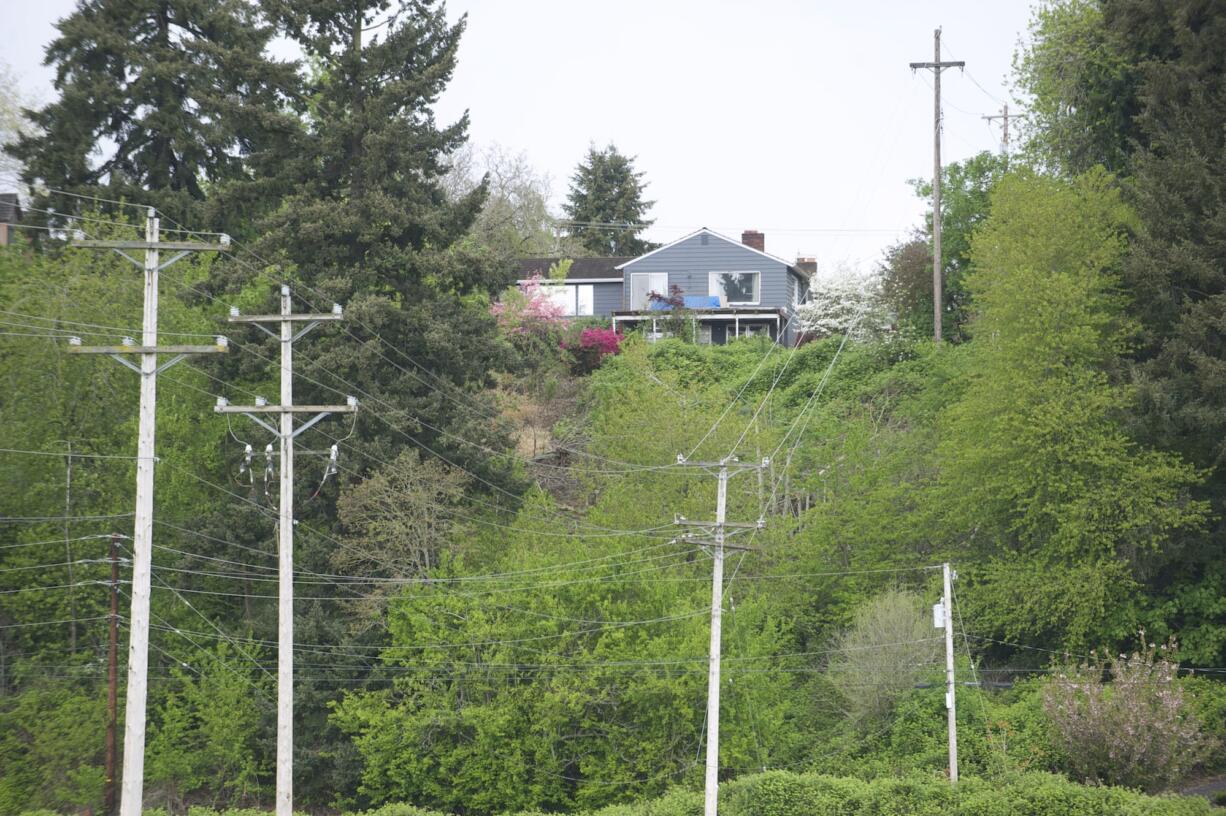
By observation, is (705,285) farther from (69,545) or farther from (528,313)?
(69,545)

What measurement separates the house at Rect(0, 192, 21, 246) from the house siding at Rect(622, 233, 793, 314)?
2651 cm

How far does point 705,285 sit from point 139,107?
86.3 feet

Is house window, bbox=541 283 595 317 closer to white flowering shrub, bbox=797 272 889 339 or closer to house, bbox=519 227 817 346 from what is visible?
house, bbox=519 227 817 346

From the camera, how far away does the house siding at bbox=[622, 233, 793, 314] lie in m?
58.2

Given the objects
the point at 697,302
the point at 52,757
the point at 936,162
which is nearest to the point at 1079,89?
the point at 936,162

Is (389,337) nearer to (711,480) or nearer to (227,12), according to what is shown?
(711,480)

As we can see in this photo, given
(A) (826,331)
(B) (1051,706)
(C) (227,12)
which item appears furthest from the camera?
(A) (826,331)

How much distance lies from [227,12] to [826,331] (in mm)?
27006

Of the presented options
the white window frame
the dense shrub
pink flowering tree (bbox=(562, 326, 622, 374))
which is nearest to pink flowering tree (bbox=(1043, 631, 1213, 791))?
the dense shrub

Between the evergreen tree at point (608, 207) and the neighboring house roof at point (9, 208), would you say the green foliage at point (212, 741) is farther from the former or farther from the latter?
the evergreen tree at point (608, 207)

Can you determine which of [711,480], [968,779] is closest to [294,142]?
[711,480]

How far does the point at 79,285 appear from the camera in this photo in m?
36.5

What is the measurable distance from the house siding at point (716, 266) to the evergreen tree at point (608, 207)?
18.3m

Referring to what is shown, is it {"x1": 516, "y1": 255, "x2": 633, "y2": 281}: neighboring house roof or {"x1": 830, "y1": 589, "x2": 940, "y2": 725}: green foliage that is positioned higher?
{"x1": 516, "y1": 255, "x2": 633, "y2": 281}: neighboring house roof
